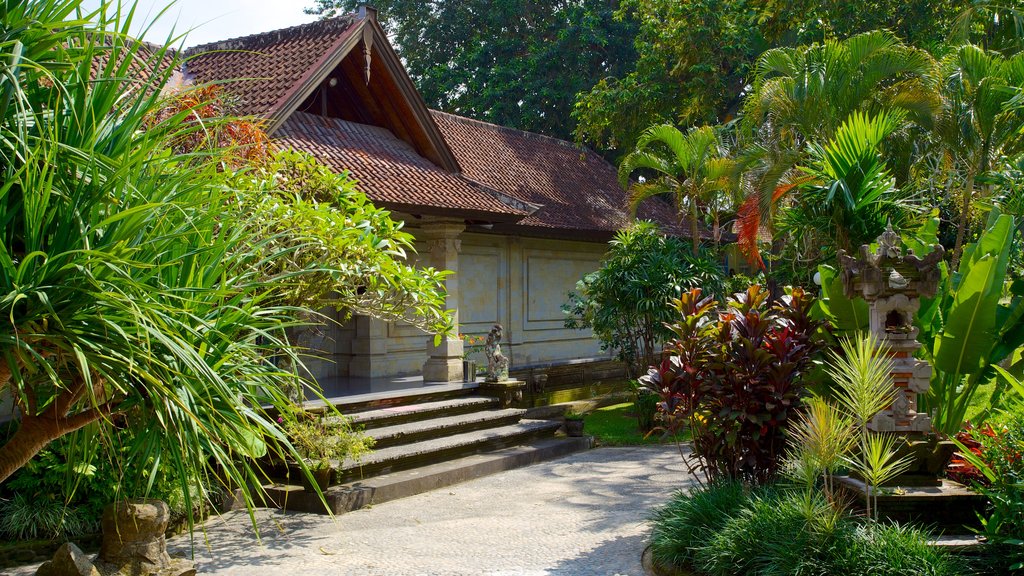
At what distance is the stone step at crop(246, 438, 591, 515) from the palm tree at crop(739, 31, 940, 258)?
15.9 ft

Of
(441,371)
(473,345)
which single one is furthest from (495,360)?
(473,345)

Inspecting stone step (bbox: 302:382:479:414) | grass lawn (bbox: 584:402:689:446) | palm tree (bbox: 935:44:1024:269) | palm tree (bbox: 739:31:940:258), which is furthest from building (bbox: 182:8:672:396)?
palm tree (bbox: 935:44:1024:269)

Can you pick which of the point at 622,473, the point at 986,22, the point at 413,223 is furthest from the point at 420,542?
the point at 986,22

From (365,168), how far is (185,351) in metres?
10.3

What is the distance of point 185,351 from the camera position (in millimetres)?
3049

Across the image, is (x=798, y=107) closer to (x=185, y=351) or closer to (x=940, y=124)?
(x=940, y=124)

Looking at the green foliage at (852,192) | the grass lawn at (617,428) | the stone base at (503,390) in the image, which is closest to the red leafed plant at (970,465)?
the green foliage at (852,192)

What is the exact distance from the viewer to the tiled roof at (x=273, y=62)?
12547 millimetres

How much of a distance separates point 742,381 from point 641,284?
670 cm

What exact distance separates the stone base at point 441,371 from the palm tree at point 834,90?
520 cm

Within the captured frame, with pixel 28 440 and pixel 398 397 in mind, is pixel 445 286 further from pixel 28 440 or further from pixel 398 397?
pixel 28 440

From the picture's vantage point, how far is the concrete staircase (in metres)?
9.41

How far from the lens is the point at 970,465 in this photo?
6516mm

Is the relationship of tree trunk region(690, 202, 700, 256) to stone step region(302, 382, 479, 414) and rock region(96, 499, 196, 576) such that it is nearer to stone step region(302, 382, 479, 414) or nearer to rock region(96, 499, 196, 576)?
stone step region(302, 382, 479, 414)
